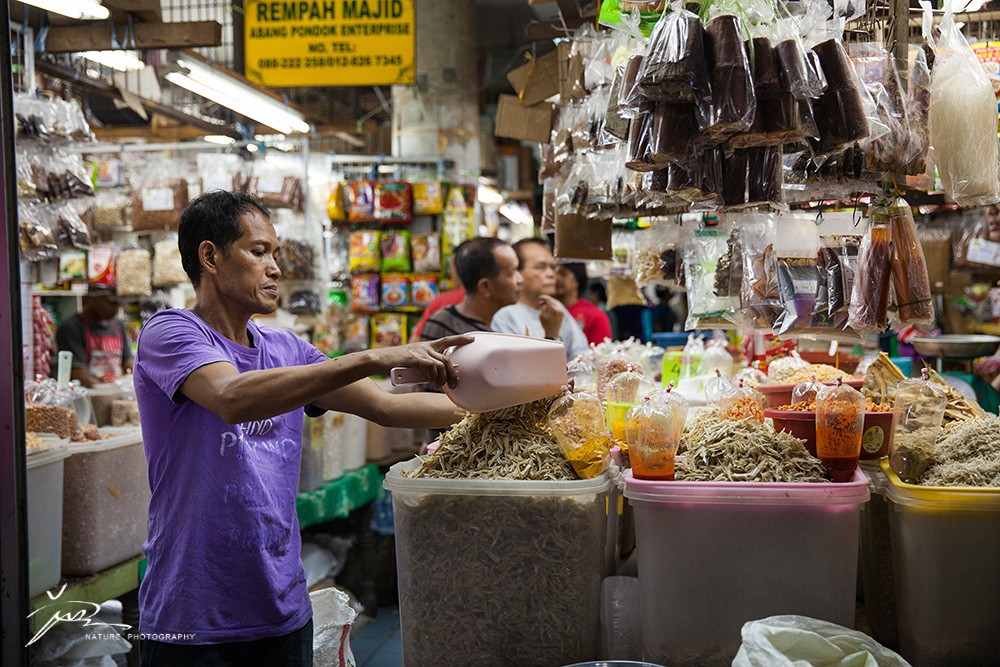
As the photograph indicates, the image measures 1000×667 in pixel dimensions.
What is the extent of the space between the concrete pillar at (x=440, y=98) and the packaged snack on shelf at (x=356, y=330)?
1.66 m

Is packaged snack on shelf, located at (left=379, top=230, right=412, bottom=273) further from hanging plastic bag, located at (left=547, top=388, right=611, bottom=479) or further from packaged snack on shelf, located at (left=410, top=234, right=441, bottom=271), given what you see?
hanging plastic bag, located at (left=547, top=388, right=611, bottom=479)

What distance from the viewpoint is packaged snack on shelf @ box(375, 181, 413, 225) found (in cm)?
635

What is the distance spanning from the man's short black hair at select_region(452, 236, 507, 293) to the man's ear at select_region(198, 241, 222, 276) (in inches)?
78.2

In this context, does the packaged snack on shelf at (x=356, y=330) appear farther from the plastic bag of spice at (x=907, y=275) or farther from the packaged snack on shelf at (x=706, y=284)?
the plastic bag of spice at (x=907, y=275)

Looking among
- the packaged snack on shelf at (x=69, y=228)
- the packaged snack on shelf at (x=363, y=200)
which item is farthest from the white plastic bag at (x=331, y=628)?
the packaged snack on shelf at (x=363, y=200)

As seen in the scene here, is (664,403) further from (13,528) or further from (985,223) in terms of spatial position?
(985,223)

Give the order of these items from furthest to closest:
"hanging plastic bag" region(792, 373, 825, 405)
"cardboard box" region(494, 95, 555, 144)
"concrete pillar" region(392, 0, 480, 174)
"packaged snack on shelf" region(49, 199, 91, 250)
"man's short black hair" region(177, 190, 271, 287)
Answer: "concrete pillar" region(392, 0, 480, 174) → "packaged snack on shelf" region(49, 199, 91, 250) → "cardboard box" region(494, 95, 555, 144) → "hanging plastic bag" region(792, 373, 825, 405) → "man's short black hair" region(177, 190, 271, 287)

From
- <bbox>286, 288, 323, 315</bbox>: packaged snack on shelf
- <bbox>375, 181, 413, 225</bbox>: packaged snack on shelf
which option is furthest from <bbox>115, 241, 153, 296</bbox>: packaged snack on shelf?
<bbox>375, 181, 413, 225</bbox>: packaged snack on shelf

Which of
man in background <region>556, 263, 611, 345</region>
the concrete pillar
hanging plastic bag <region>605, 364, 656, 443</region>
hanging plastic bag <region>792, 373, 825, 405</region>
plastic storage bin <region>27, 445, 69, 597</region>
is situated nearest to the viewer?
hanging plastic bag <region>792, 373, 825, 405</region>

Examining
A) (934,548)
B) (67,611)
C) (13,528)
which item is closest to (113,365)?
→ (67,611)

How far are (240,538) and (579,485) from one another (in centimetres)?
71

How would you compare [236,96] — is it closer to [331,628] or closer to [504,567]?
[331,628]

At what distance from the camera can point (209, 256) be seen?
169 centimetres

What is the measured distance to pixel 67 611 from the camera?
→ 2.62 meters
